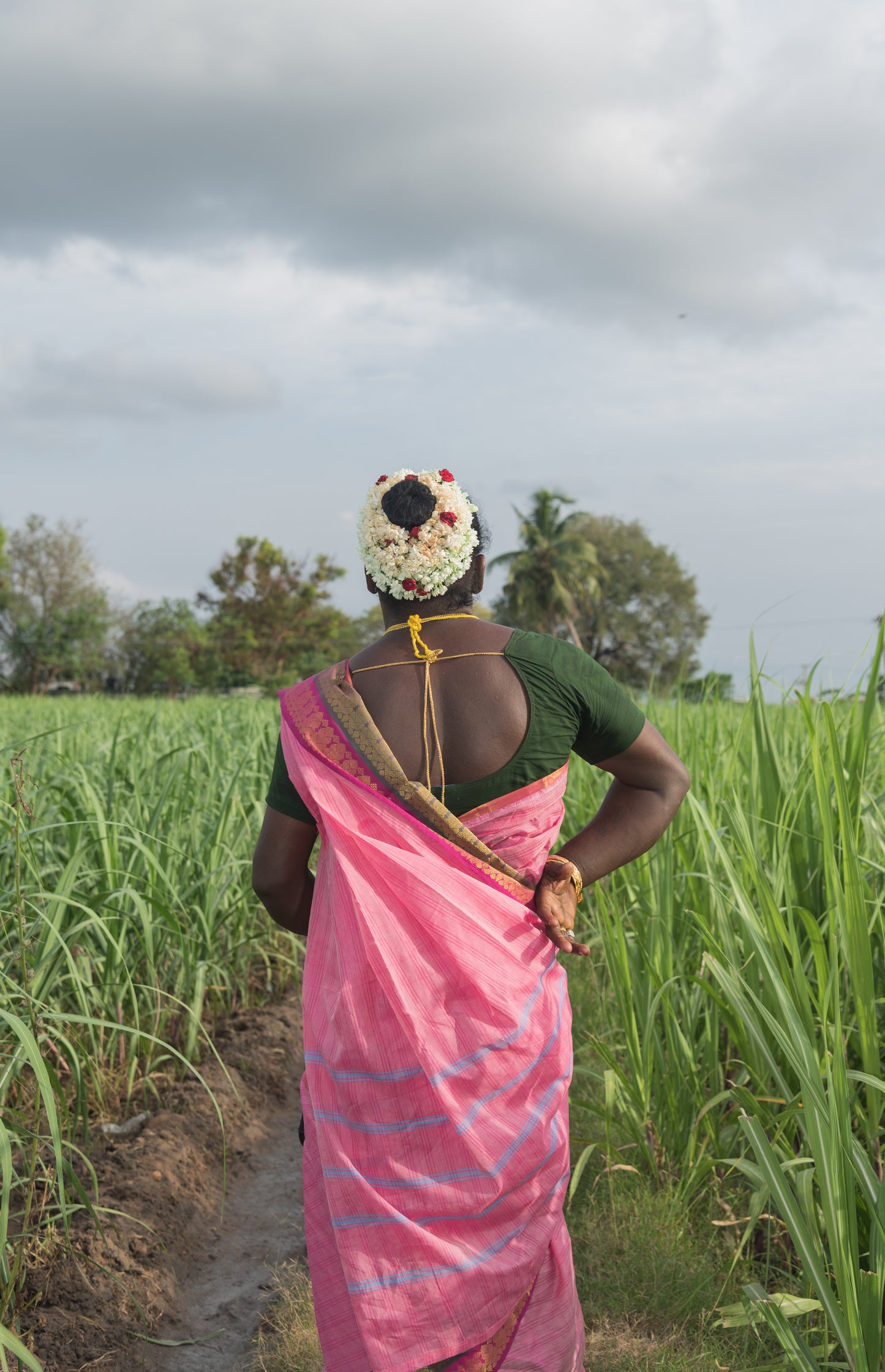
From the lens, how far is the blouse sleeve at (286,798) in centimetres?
162

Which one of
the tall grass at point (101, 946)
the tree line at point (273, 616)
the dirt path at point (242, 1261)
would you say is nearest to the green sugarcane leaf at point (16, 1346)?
the tall grass at point (101, 946)

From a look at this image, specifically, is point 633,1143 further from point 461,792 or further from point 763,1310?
point 461,792

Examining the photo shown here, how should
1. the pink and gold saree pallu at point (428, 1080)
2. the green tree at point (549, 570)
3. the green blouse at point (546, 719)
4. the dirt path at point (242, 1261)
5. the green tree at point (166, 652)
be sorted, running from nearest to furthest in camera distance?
the pink and gold saree pallu at point (428, 1080) < the green blouse at point (546, 719) < the dirt path at point (242, 1261) < the green tree at point (166, 652) < the green tree at point (549, 570)

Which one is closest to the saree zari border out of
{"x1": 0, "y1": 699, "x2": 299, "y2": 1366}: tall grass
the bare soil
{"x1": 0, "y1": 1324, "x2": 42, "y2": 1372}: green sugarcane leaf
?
{"x1": 0, "y1": 699, "x2": 299, "y2": 1366}: tall grass

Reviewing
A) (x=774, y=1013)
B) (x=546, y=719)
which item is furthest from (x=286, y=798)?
(x=774, y=1013)

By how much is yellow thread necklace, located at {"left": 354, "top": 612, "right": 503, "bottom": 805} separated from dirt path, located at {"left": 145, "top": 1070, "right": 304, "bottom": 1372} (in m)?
1.47

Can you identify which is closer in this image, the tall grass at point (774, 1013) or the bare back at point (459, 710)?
the tall grass at point (774, 1013)

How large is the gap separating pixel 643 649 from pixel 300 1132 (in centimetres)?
3509

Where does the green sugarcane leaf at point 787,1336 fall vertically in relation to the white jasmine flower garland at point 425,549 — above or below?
below

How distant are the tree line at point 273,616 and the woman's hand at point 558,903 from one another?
21852 millimetres

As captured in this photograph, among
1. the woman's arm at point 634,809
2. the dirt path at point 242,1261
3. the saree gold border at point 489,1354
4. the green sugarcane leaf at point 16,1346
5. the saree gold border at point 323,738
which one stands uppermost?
the saree gold border at point 323,738

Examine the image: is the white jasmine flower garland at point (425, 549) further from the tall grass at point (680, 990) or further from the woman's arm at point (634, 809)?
the tall grass at point (680, 990)

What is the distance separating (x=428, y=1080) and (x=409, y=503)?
912 mm

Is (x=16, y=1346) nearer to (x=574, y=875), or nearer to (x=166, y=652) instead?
(x=574, y=875)
